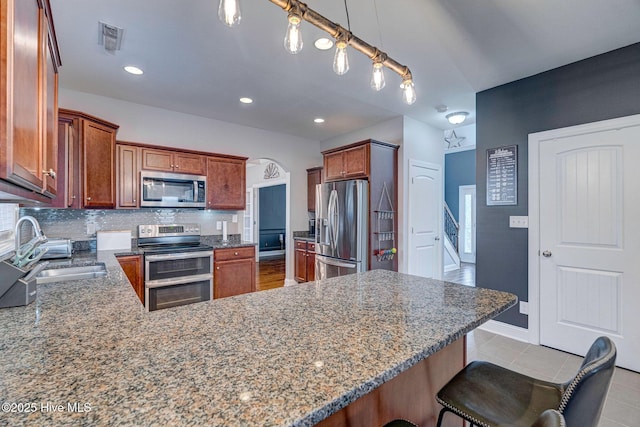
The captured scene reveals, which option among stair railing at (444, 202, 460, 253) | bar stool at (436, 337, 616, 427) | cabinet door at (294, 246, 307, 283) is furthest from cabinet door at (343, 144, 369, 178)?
stair railing at (444, 202, 460, 253)

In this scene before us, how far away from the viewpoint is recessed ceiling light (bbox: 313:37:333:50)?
7.80 feet

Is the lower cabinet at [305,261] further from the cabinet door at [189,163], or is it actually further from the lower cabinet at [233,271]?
the cabinet door at [189,163]

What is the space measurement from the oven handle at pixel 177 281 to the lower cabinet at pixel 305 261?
1680 millimetres

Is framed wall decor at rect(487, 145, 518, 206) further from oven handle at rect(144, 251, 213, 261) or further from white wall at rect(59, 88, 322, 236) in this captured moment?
oven handle at rect(144, 251, 213, 261)

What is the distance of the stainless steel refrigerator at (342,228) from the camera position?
395cm

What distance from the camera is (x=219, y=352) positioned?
823mm

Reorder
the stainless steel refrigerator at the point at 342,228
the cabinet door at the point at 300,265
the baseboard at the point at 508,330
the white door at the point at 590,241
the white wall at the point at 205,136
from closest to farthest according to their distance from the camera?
the white door at the point at 590,241 → the baseboard at the point at 508,330 → the white wall at the point at 205,136 → the stainless steel refrigerator at the point at 342,228 → the cabinet door at the point at 300,265

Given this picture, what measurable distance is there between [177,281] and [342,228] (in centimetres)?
217

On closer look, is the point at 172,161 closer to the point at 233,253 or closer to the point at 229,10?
the point at 233,253

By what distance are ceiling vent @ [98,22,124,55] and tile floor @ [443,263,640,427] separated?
13.1 ft

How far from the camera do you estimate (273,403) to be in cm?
60

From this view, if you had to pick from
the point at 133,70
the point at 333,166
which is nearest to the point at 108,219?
the point at 133,70

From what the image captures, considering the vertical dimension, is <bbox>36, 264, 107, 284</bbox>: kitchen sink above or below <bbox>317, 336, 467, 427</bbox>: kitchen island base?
above

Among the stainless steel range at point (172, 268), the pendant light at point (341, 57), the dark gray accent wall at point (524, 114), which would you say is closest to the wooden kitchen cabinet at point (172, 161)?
the stainless steel range at point (172, 268)
